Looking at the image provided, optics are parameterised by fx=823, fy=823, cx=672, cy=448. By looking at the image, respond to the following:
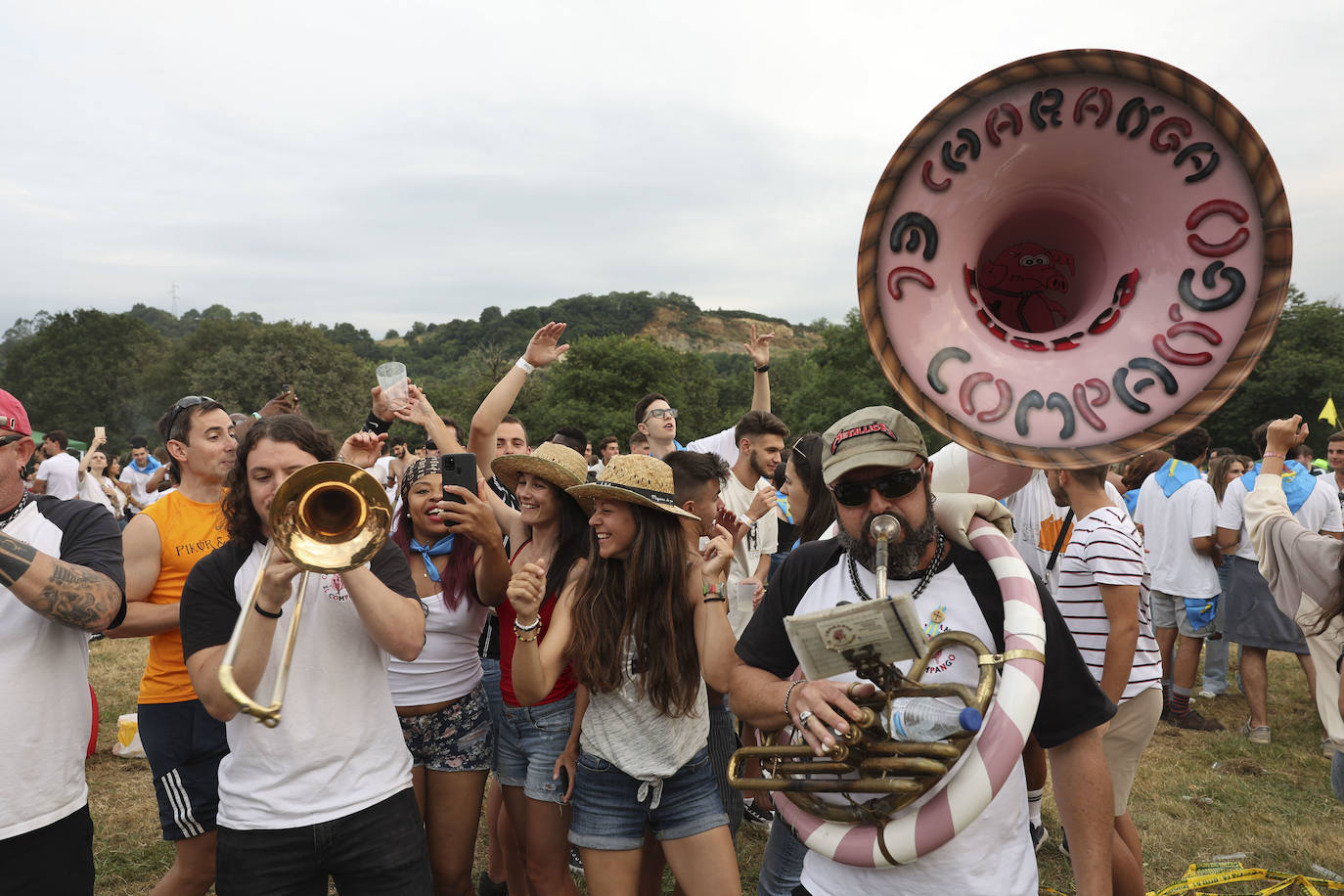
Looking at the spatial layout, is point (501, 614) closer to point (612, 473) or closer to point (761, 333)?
point (612, 473)

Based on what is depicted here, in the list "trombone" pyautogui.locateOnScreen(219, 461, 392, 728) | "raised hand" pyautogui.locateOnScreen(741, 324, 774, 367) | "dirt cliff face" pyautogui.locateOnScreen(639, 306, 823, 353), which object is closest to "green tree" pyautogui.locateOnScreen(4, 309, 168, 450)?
"raised hand" pyautogui.locateOnScreen(741, 324, 774, 367)

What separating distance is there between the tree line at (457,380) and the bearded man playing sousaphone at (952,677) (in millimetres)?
41944

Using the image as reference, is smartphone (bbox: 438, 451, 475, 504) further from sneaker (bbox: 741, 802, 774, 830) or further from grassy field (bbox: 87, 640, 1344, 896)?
sneaker (bbox: 741, 802, 774, 830)

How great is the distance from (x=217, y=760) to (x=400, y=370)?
1942 millimetres

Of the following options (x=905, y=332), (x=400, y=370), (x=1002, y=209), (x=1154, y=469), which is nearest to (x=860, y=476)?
(x=905, y=332)

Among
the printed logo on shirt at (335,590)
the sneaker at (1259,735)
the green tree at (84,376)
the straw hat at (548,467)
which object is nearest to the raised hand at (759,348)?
the straw hat at (548,467)

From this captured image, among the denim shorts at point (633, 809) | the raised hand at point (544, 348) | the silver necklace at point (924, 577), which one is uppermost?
the raised hand at point (544, 348)

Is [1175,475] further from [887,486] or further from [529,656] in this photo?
[529,656]

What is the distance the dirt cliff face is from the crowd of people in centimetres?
12511

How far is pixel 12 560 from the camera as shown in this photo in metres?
2.48

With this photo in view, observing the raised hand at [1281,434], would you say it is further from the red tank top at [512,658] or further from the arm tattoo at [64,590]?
the arm tattoo at [64,590]

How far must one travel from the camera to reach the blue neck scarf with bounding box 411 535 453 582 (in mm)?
3748

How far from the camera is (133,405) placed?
58312mm

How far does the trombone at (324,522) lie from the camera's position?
2277 millimetres
